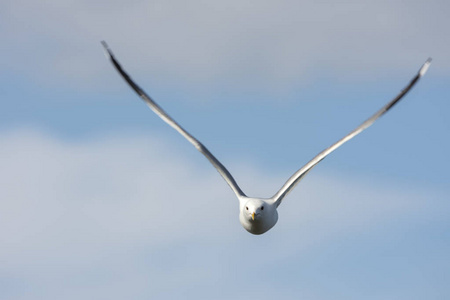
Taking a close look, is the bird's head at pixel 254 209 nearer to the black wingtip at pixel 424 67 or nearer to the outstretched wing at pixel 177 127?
the outstretched wing at pixel 177 127

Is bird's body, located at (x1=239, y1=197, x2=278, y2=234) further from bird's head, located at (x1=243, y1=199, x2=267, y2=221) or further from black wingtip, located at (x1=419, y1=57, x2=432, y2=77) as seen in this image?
black wingtip, located at (x1=419, y1=57, x2=432, y2=77)

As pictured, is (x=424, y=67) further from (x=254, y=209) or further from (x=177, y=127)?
(x=177, y=127)

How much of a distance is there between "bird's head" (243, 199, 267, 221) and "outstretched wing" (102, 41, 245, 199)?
5.03ft

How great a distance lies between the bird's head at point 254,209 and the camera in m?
43.8

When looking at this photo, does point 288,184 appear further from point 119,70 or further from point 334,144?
point 119,70

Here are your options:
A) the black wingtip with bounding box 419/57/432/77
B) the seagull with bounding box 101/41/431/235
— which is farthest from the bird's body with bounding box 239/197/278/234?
the black wingtip with bounding box 419/57/432/77

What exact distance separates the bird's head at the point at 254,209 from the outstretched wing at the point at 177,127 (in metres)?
1.53

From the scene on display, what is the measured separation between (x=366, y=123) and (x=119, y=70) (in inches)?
472

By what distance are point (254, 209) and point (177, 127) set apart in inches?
254

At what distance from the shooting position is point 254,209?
4384 cm

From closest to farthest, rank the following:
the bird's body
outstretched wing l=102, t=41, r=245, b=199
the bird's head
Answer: the bird's head < the bird's body < outstretched wing l=102, t=41, r=245, b=199

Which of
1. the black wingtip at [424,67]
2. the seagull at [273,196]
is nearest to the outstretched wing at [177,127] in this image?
the seagull at [273,196]

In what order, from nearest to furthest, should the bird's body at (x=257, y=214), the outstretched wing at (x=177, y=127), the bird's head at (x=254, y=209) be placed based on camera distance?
1. the bird's head at (x=254, y=209)
2. the bird's body at (x=257, y=214)
3. the outstretched wing at (x=177, y=127)

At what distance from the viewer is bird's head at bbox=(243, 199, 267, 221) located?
144ft
